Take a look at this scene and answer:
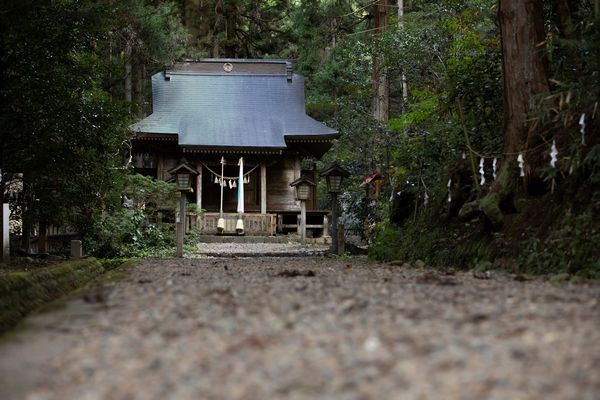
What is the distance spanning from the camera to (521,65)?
29.3ft

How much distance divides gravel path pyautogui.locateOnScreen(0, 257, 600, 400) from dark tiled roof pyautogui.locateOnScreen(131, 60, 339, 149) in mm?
20451

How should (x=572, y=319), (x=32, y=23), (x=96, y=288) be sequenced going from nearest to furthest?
(x=572, y=319) < (x=96, y=288) < (x=32, y=23)

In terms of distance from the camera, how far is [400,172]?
A: 13.5 m

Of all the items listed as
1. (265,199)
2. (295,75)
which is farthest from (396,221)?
(295,75)

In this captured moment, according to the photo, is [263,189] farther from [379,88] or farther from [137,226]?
[137,226]

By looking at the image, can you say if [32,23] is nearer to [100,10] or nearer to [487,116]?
[100,10]

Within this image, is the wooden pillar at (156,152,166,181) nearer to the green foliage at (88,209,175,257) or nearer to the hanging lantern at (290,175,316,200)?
the hanging lantern at (290,175,316,200)

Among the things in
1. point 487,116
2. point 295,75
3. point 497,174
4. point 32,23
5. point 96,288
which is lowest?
point 96,288

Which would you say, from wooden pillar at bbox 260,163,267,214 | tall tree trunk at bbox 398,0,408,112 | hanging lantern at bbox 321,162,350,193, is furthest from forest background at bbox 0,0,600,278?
wooden pillar at bbox 260,163,267,214

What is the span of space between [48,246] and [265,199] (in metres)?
11.5

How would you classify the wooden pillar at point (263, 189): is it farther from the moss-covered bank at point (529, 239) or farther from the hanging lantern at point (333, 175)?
the moss-covered bank at point (529, 239)

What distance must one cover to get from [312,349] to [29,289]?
3.46 metres

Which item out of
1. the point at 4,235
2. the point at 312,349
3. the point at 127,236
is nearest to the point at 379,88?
the point at 127,236

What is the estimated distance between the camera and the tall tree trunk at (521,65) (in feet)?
29.0
